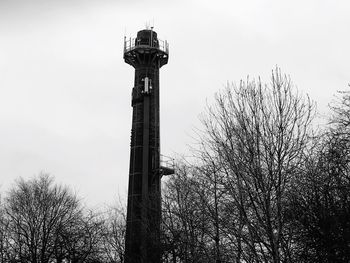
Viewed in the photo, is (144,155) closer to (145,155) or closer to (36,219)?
(145,155)

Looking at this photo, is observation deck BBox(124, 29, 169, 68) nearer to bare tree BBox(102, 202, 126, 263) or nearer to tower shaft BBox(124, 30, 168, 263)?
tower shaft BBox(124, 30, 168, 263)

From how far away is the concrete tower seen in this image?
2948 cm

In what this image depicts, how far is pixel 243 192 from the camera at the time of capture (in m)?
11.2

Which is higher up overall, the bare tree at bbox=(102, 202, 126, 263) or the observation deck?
the observation deck

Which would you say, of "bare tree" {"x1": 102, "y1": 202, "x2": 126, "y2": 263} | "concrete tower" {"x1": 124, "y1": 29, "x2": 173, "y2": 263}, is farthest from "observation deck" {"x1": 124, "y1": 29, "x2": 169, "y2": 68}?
"bare tree" {"x1": 102, "y1": 202, "x2": 126, "y2": 263}

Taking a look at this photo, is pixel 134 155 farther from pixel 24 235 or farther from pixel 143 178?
pixel 24 235

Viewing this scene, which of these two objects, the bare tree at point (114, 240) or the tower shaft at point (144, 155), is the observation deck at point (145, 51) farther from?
the bare tree at point (114, 240)

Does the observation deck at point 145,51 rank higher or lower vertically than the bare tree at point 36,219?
higher

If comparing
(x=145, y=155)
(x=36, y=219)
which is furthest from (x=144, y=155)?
(x=36, y=219)

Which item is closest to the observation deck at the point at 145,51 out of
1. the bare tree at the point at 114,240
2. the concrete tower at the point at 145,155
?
the concrete tower at the point at 145,155

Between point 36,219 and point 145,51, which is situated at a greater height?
point 145,51

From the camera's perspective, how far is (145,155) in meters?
34.6

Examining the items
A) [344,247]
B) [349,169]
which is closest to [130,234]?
[349,169]

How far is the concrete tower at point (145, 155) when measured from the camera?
29.5m
